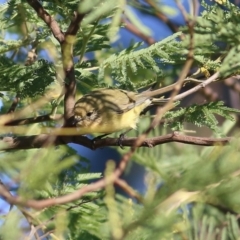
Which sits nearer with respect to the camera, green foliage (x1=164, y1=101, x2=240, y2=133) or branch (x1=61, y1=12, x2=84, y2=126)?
branch (x1=61, y1=12, x2=84, y2=126)

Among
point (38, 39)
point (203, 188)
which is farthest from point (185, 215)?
point (38, 39)

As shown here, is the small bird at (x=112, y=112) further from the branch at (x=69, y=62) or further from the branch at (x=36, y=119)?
the branch at (x=69, y=62)

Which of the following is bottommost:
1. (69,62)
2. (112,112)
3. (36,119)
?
(112,112)

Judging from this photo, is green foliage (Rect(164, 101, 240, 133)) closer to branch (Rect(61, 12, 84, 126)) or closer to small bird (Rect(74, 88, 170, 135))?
branch (Rect(61, 12, 84, 126))

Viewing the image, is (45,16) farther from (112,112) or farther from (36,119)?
(112,112)

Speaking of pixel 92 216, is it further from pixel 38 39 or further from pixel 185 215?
pixel 185 215

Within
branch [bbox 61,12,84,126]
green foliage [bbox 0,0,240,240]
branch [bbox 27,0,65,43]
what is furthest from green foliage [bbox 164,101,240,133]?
branch [bbox 27,0,65,43]

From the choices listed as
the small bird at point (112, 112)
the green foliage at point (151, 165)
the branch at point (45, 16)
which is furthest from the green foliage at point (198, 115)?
the small bird at point (112, 112)

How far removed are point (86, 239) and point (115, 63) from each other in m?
0.47

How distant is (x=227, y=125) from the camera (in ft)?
5.07

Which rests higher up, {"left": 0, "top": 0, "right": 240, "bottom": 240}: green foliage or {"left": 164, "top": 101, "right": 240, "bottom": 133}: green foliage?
{"left": 0, "top": 0, "right": 240, "bottom": 240}: green foliage

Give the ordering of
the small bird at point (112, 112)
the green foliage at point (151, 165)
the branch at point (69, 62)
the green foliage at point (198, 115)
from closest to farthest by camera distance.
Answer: the green foliage at point (151, 165) → the branch at point (69, 62) → the green foliage at point (198, 115) → the small bird at point (112, 112)

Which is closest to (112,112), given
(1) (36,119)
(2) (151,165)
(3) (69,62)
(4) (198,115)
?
(1) (36,119)

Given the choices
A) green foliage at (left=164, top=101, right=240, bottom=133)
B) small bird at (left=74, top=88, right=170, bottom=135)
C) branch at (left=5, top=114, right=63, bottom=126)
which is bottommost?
small bird at (left=74, top=88, right=170, bottom=135)
